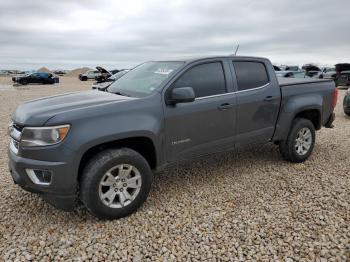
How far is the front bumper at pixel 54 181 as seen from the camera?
9.42ft

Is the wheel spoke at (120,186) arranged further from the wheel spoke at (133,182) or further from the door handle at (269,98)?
→ the door handle at (269,98)

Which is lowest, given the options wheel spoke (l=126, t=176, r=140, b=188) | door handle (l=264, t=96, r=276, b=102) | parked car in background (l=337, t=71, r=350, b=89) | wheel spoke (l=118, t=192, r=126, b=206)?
wheel spoke (l=118, t=192, r=126, b=206)

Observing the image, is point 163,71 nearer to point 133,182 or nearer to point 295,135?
point 133,182

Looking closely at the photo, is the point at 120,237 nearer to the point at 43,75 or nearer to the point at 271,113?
the point at 271,113

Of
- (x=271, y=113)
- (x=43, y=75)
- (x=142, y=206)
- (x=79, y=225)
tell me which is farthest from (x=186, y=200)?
(x=43, y=75)

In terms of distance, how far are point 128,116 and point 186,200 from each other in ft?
4.33

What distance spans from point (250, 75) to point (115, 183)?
2465mm

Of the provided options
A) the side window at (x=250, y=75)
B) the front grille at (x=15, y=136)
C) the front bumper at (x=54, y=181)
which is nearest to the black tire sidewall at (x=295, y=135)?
the side window at (x=250, y=75)

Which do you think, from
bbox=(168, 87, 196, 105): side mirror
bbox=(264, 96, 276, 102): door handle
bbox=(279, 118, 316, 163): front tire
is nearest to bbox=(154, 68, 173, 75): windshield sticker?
bbox=(168, 87, 196, 105): side mirror

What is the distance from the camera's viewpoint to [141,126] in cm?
321

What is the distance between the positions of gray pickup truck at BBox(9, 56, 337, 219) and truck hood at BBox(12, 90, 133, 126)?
12 millimetres

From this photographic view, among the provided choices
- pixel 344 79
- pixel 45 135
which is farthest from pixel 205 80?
pixel 344 79

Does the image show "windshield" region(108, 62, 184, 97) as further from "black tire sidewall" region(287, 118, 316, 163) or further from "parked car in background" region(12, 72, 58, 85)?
"parked car in background" region(12, 72, 58, 85)

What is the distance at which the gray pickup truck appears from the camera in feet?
9.53
